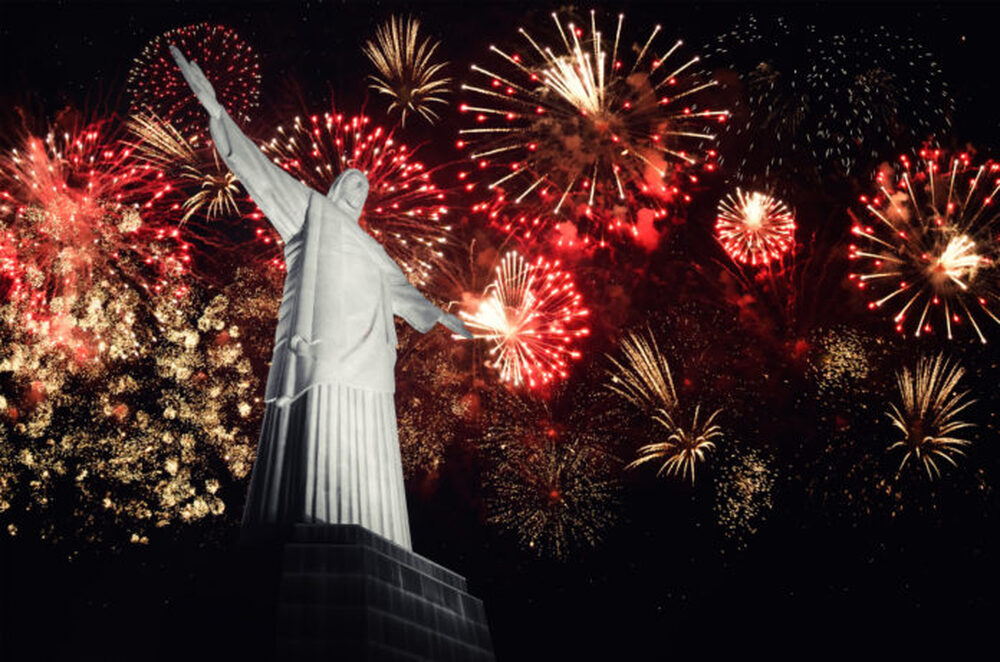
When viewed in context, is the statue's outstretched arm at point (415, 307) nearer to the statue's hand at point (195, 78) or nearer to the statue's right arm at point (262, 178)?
the statue's right arm at point (262, 178)

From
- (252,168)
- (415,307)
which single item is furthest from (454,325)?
(252,168)

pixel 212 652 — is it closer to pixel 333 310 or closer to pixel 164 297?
pixel 333 310

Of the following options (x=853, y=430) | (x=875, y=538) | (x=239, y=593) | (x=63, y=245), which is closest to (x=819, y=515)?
(x=875, y=538)

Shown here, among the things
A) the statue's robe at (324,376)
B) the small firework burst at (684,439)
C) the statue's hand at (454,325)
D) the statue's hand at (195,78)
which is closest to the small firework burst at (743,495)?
the small firework burst at (684,439)

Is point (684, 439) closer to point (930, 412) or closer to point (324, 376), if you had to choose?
point (930, 412)

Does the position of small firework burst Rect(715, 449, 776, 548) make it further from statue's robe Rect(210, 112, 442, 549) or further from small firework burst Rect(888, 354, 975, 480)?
statue's robe Rect(210, 112, 442, 549)
